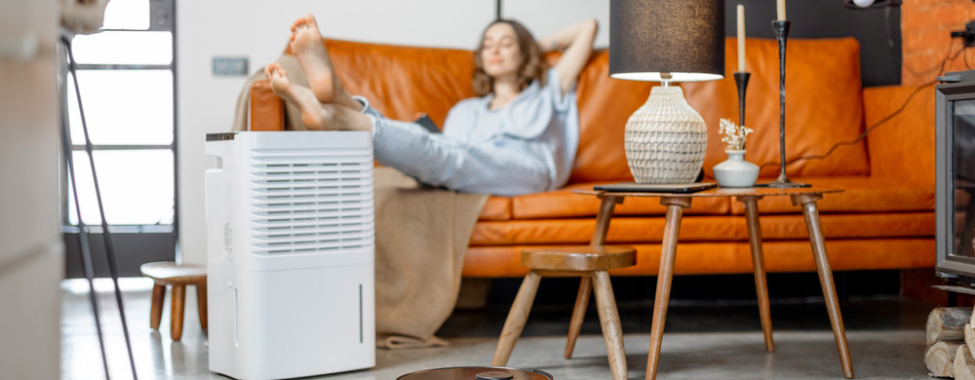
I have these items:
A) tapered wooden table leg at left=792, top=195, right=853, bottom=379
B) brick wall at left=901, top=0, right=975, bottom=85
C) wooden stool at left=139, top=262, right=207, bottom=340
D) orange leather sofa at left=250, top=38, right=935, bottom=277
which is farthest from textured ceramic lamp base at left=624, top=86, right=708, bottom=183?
brick wall at left=901, top=0, right=975, bottom=85

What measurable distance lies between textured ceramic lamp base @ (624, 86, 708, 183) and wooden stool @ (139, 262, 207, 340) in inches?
52.9

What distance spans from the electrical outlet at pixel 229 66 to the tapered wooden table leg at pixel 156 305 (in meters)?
1.15

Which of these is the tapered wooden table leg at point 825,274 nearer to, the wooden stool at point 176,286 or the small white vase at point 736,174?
the small white vase at point 736,174

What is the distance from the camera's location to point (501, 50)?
3129 millimetres

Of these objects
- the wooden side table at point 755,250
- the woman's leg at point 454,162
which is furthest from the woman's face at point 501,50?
the wooden side table at point 755,250

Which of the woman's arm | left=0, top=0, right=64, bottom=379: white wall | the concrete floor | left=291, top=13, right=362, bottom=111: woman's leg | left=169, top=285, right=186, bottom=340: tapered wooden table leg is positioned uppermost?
the woman's arm

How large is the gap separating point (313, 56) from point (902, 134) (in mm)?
2083

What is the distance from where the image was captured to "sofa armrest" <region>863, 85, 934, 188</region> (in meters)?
2.90

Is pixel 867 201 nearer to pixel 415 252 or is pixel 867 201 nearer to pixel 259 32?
pixel 415 252

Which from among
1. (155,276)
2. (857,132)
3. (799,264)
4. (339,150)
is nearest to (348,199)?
(339,150)

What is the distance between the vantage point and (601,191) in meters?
2.11

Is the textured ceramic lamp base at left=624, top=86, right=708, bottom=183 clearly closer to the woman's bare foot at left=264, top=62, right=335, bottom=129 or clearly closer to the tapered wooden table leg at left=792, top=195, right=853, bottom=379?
the tapered wooden table leg at left=792, top=195, right=853, bottom=379

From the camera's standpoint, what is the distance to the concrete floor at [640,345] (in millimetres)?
2191

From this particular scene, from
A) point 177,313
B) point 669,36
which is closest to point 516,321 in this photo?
point 669,36
